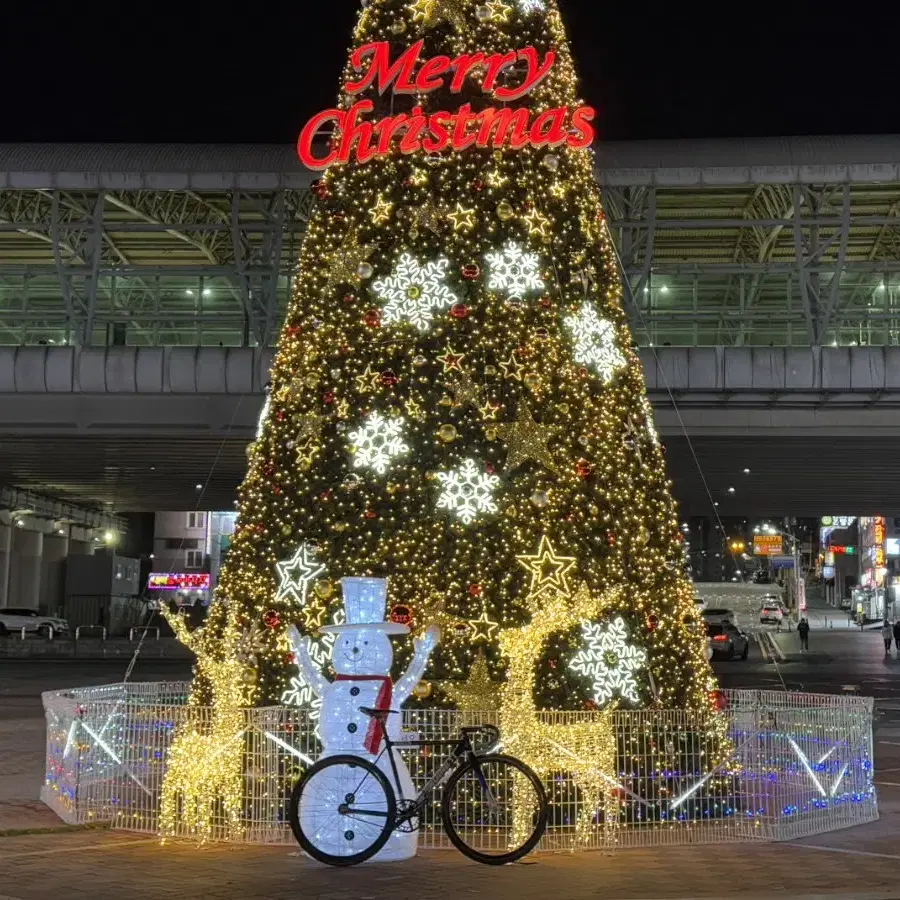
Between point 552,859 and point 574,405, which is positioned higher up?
point 574,405

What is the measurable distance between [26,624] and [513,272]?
47194 millimetres

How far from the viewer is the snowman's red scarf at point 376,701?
8047 mm

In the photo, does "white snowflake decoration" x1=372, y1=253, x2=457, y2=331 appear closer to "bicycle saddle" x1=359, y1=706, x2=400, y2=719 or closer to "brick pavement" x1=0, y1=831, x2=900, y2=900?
"bicycle saddle" x1=359, y1=706, x2=400, y2=719

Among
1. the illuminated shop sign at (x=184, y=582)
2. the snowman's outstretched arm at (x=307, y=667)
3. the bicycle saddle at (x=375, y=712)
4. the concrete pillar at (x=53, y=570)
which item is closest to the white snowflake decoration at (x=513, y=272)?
the snowman's outstretched arm at (x=307, y=667)

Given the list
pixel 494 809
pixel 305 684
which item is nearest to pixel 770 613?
pixel 305 684

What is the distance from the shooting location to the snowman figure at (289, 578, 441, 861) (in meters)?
8.08

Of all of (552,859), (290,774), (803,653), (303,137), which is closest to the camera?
(552,859)

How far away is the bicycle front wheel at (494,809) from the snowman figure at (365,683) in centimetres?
40

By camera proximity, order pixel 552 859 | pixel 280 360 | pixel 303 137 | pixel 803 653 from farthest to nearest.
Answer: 1. pixel 803 653
2. pixel 303 137
3. pixel 280 360
4. pixel 552 859

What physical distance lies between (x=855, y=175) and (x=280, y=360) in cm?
3205

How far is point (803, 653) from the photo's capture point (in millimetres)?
45219

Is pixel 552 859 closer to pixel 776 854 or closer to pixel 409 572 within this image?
pixel 776 854

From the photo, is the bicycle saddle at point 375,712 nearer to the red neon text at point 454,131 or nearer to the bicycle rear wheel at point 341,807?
the bicycle rear wheel at point 341,807

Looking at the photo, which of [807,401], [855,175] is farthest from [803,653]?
[855,175]
